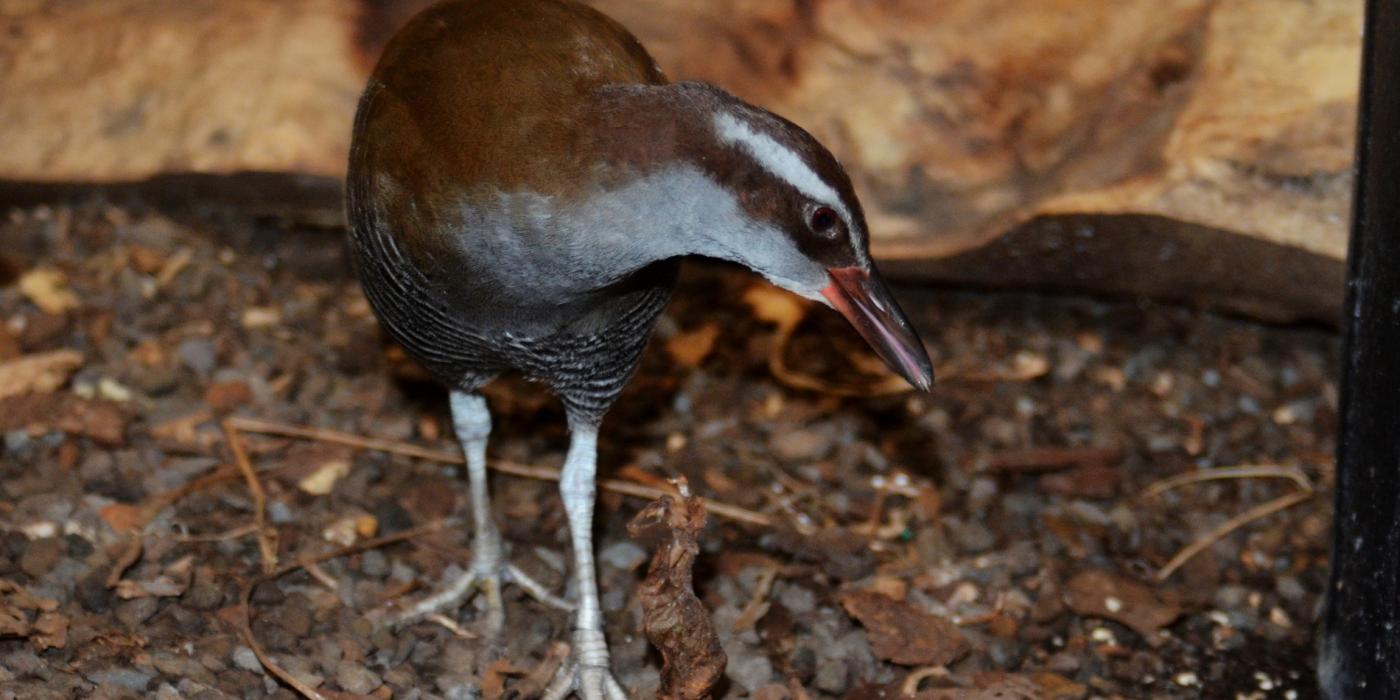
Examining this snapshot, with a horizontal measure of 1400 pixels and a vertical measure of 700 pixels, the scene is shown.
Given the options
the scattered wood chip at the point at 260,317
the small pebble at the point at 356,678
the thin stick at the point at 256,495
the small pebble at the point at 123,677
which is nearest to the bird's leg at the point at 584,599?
the small pebble at the point at 356,678

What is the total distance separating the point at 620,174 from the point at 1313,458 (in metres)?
2.67

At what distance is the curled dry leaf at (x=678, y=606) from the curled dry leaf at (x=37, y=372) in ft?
6.96

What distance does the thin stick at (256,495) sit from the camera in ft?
12.8

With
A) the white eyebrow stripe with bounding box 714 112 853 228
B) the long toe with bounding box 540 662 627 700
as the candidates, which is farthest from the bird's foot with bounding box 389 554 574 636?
the white eyebrow stripe with bounding box 714 112 853 228

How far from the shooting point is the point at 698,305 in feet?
16.9

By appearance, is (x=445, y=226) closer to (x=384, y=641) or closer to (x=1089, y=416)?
(x=384, y=641)

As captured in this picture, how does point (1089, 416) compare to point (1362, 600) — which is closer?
point (1362, 600)

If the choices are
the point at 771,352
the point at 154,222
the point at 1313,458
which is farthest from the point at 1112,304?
the point at 154,222

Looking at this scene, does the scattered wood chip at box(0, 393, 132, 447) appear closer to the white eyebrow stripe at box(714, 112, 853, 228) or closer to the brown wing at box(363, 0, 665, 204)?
the brown wing at box(363, 0, 665, 204)

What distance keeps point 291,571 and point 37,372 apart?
115cm

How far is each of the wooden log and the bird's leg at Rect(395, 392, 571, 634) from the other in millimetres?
Answer: 1349

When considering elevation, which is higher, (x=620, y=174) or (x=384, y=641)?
(x=620, y=174)

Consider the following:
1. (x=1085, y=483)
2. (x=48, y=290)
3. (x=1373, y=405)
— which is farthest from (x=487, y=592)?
(x=1373, y=405)

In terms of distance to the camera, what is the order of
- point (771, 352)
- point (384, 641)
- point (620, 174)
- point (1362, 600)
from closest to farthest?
point (620, 174) → point (1362, 600) → point (384, 641) → point (771, 352)
